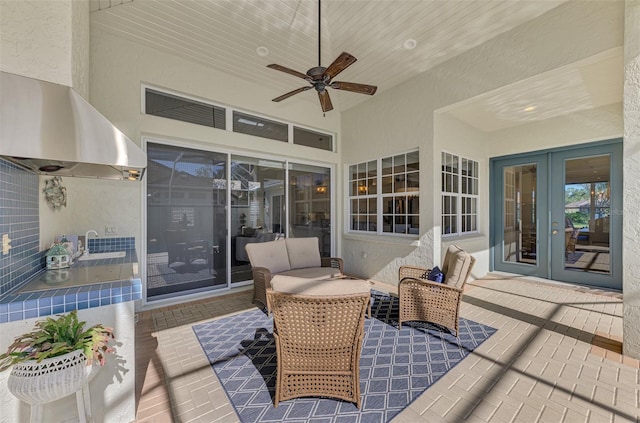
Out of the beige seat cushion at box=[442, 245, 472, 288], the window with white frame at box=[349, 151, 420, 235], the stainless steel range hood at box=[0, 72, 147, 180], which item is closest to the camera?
the stainless steel range hood at box=[0, 72, 147, 180]

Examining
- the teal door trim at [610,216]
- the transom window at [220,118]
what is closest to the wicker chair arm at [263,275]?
the transom window at [220,118]

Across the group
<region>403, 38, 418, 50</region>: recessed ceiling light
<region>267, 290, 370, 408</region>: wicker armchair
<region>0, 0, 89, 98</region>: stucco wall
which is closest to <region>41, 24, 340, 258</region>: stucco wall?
<region>0, 0, 89, 98</region>: stucco wall

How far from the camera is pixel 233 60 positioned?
15.5ft

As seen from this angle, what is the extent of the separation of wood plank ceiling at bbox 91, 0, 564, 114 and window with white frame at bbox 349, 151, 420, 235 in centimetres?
169

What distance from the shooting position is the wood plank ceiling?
3.70 m

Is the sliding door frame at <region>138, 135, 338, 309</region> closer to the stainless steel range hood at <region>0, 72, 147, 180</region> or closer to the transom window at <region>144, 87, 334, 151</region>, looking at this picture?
the transom window at <region>144, 87, 334, 151</region>

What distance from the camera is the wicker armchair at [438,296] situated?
10.4ft

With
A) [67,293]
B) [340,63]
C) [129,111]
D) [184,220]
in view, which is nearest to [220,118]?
[129,111]

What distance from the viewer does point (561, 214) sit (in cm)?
542

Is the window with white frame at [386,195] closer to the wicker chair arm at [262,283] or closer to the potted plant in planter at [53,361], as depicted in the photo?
the wicker chair arm at [262,283]

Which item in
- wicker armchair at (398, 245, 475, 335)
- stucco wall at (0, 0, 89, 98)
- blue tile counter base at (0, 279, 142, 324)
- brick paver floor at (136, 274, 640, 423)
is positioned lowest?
brick paver floor at (136, 274, 640, 423)

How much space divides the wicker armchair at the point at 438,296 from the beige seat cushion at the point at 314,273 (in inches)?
44.0

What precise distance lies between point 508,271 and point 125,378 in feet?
23.3

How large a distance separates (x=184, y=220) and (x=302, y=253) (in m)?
2.07
